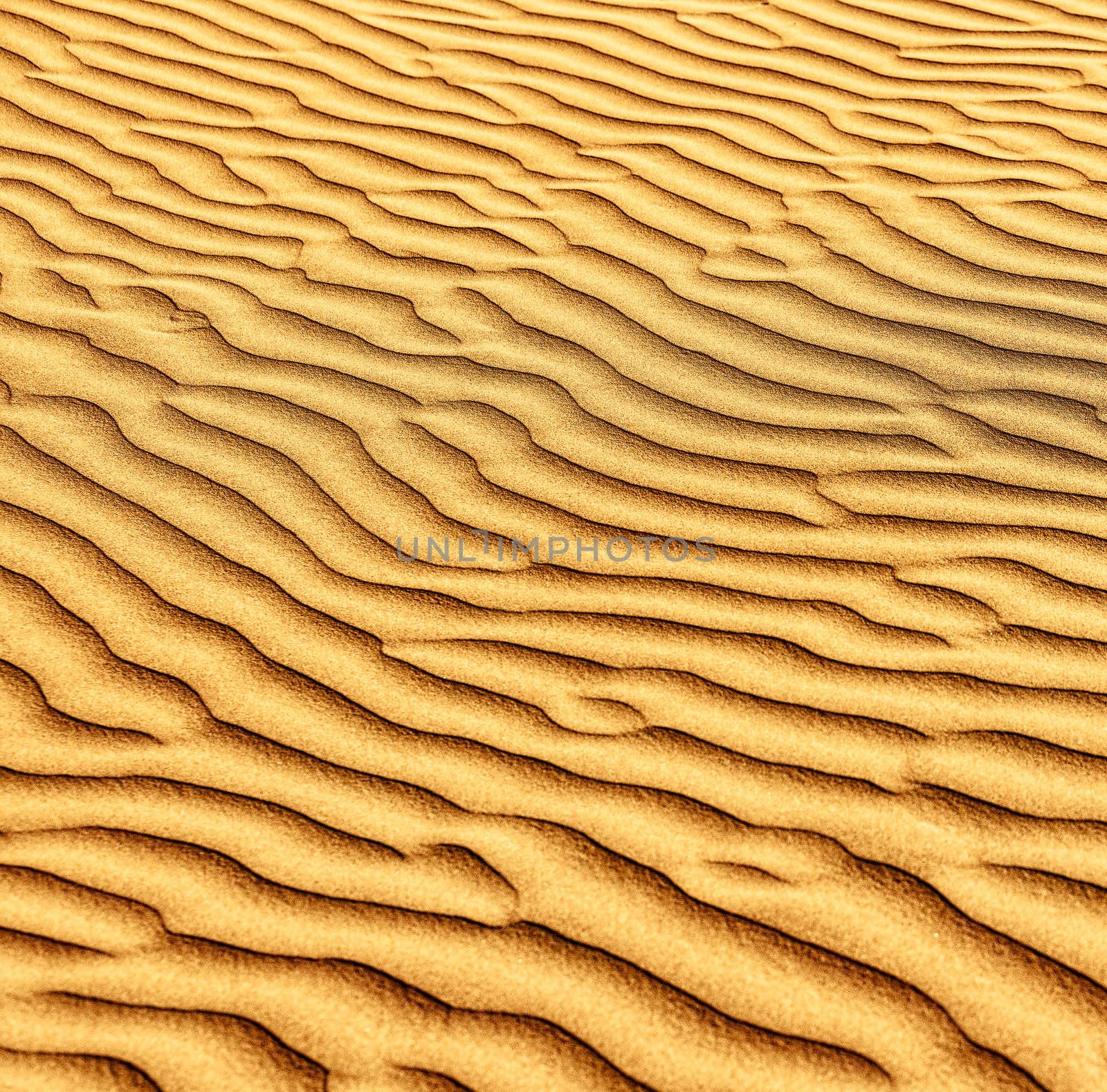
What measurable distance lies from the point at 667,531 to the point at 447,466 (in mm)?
554

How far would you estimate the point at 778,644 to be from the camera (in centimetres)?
259

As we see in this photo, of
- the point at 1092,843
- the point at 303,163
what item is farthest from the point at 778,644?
the point at 303,163

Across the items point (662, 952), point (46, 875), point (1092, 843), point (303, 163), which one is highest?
point (303, 163)

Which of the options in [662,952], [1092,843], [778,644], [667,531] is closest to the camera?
[662,952]

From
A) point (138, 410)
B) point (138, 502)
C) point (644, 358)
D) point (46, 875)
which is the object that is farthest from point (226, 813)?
point (644, 358)

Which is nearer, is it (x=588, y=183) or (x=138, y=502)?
(x=138, y=502)

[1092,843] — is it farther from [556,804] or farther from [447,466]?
[447,466]

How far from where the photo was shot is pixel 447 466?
10.2 feet

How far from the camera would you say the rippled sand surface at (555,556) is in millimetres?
1978

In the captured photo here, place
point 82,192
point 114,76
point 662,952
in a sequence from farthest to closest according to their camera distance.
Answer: point 114,76 → point 82,192 → point 662,952

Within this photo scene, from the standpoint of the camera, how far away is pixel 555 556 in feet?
9.35

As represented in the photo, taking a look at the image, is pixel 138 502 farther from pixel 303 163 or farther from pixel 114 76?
pixel 114 76

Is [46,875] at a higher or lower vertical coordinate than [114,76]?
lower

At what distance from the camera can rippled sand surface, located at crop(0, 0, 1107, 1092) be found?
1.98m
